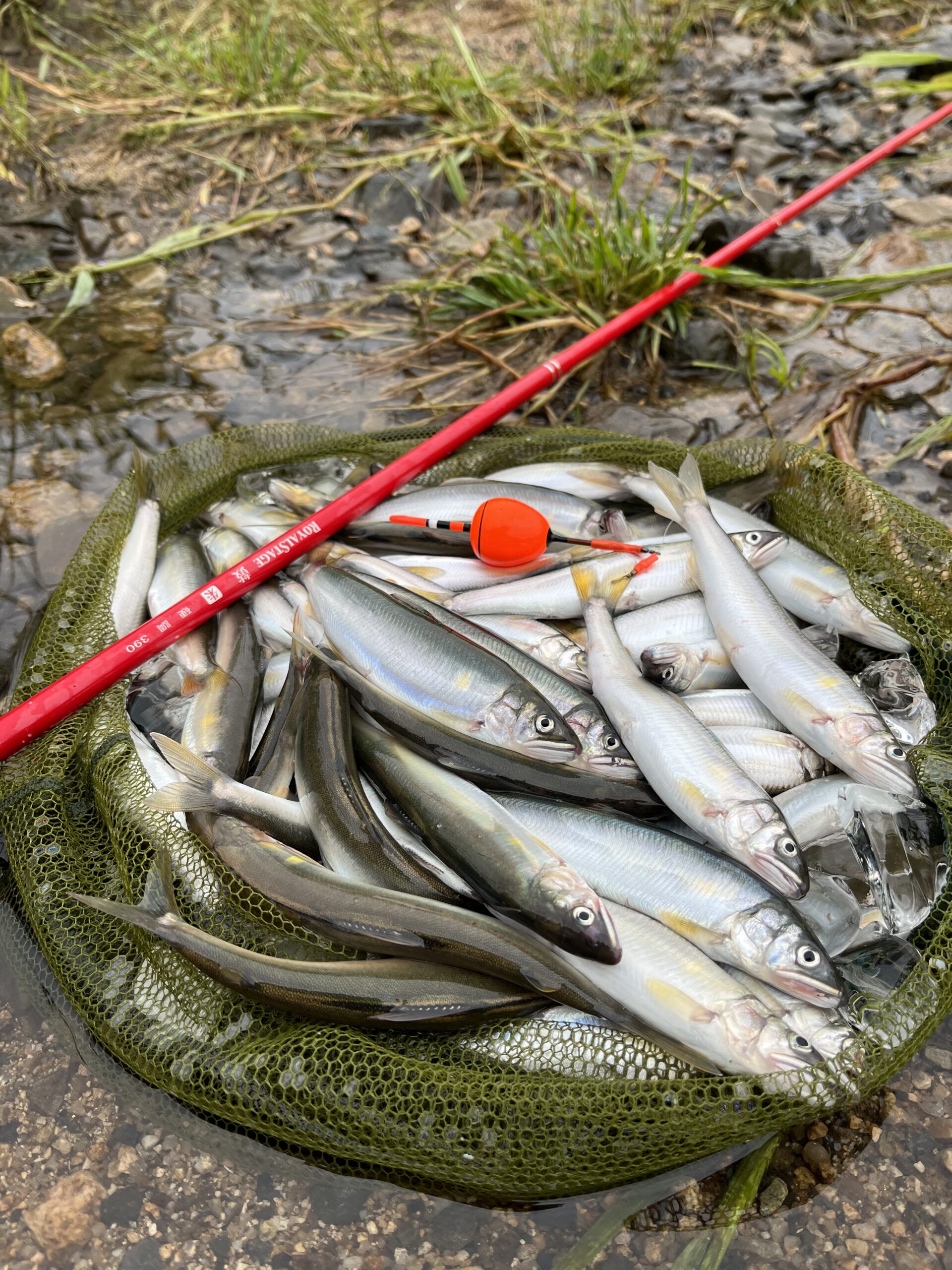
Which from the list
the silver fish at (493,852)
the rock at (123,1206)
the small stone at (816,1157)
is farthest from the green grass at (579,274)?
the rock at (123,1206)

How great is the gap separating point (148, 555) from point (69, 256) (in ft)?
10.6

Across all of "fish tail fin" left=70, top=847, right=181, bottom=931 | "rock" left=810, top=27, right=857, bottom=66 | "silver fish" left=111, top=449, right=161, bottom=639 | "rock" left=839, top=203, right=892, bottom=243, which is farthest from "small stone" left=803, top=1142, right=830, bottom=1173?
"rock" left=810, top=27, right=857, bottom=66

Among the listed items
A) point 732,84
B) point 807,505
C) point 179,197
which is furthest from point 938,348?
point 179,197

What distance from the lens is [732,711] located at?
2.49m

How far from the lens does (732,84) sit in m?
6.57

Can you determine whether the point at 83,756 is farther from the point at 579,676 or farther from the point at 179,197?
the point at 179,197

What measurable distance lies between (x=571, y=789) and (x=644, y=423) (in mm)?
2283

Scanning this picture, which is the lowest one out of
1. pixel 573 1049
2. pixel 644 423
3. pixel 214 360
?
pixel 573 1049

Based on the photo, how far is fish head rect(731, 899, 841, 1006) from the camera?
1869mm

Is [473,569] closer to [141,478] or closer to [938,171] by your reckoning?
[141,478]

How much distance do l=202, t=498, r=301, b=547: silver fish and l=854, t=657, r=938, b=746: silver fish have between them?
6.23 feet

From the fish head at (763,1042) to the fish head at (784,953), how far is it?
78 mm

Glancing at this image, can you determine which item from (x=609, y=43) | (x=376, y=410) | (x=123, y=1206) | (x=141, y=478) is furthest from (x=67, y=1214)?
(x=609, y=43)

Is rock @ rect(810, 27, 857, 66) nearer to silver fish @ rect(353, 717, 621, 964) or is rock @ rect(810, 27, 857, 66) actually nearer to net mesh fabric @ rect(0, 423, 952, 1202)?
net mesh fabric @ rect(0, 423, 952, 1202)
